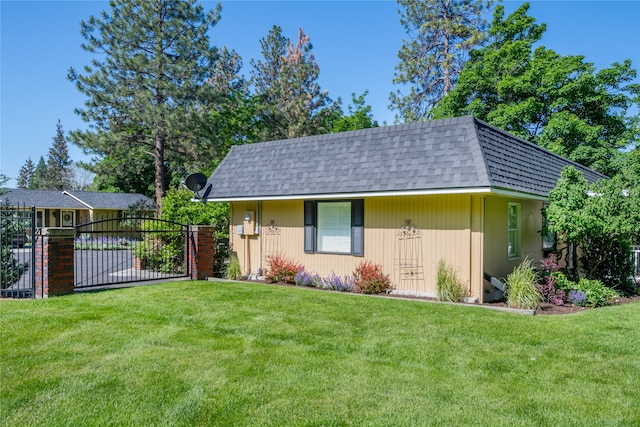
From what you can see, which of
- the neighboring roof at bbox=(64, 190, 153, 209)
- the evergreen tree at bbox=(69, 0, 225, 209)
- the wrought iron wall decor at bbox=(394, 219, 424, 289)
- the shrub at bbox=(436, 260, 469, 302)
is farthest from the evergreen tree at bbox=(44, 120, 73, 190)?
the shrub at bbox=(436, 260, 469, 302)

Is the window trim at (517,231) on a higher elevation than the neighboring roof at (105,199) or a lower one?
lower

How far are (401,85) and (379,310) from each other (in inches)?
887

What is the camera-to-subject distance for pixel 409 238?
374 inches

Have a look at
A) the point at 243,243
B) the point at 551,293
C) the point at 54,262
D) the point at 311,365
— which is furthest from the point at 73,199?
the point at 311,365

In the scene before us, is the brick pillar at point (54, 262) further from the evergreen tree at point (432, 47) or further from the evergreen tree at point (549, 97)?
the evergreen tree at point (432, 47)

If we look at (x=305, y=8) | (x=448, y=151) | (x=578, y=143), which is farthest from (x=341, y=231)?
(x=578, y=143)

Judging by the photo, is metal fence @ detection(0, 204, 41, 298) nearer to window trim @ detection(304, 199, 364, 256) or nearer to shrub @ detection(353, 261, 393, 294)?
window trim @ detection(304, 199, 364, 256)

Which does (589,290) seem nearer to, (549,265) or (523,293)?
(549,265)

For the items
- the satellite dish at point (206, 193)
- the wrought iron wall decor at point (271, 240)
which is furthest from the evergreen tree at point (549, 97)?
the satellite dish at point (206, 193)

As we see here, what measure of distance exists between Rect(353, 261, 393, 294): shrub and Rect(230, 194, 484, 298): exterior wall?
18 centimetres

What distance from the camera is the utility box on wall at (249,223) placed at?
38.7 feet

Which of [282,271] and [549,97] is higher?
[549,97]

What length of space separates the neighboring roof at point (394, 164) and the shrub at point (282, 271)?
175 centimetres

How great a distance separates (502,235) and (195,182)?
27.1ft
